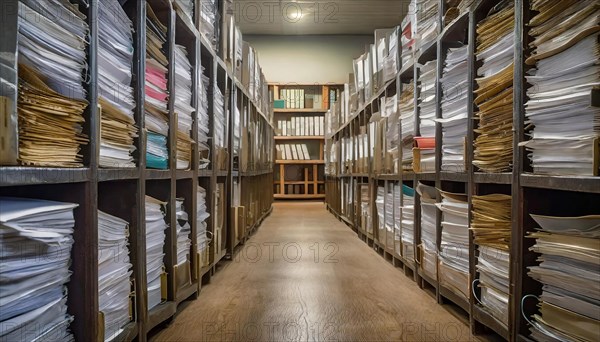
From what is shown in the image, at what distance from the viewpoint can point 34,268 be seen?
83 centimetres

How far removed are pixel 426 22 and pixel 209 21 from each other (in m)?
1.14

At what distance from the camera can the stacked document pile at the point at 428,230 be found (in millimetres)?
1936

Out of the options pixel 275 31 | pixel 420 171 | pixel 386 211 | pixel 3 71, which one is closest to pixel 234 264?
pixel 386 211

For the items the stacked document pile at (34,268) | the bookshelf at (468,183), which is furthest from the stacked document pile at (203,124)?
the stacked document pile at (34,268)

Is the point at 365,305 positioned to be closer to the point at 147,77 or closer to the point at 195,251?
the point at 195,251

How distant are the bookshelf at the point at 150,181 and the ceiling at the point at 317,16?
4.40 meters

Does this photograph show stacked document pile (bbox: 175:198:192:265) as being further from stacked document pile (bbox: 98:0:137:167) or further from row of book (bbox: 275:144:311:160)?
row of book (bbox: 275:144:311:160)

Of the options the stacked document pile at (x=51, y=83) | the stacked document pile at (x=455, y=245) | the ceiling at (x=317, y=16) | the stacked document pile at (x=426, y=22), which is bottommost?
the stacked document pile at (x=455, y=245)

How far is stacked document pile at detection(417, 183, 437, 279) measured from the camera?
1936 mm

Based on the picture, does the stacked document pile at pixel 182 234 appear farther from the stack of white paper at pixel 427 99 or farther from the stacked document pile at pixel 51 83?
the stack of white paper at pixel 427 99

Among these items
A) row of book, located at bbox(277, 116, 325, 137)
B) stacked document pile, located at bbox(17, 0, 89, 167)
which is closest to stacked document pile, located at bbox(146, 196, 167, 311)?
stacked document pile, located at bbox(17, 0, 89, 167)

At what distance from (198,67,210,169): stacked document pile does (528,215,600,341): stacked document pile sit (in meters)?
1.52

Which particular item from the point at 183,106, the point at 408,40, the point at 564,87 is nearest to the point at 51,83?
the point at 183,106

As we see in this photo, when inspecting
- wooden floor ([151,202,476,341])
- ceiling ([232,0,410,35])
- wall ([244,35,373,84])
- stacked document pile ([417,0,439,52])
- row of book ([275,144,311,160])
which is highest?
ceiling ([232,0,410,35])
